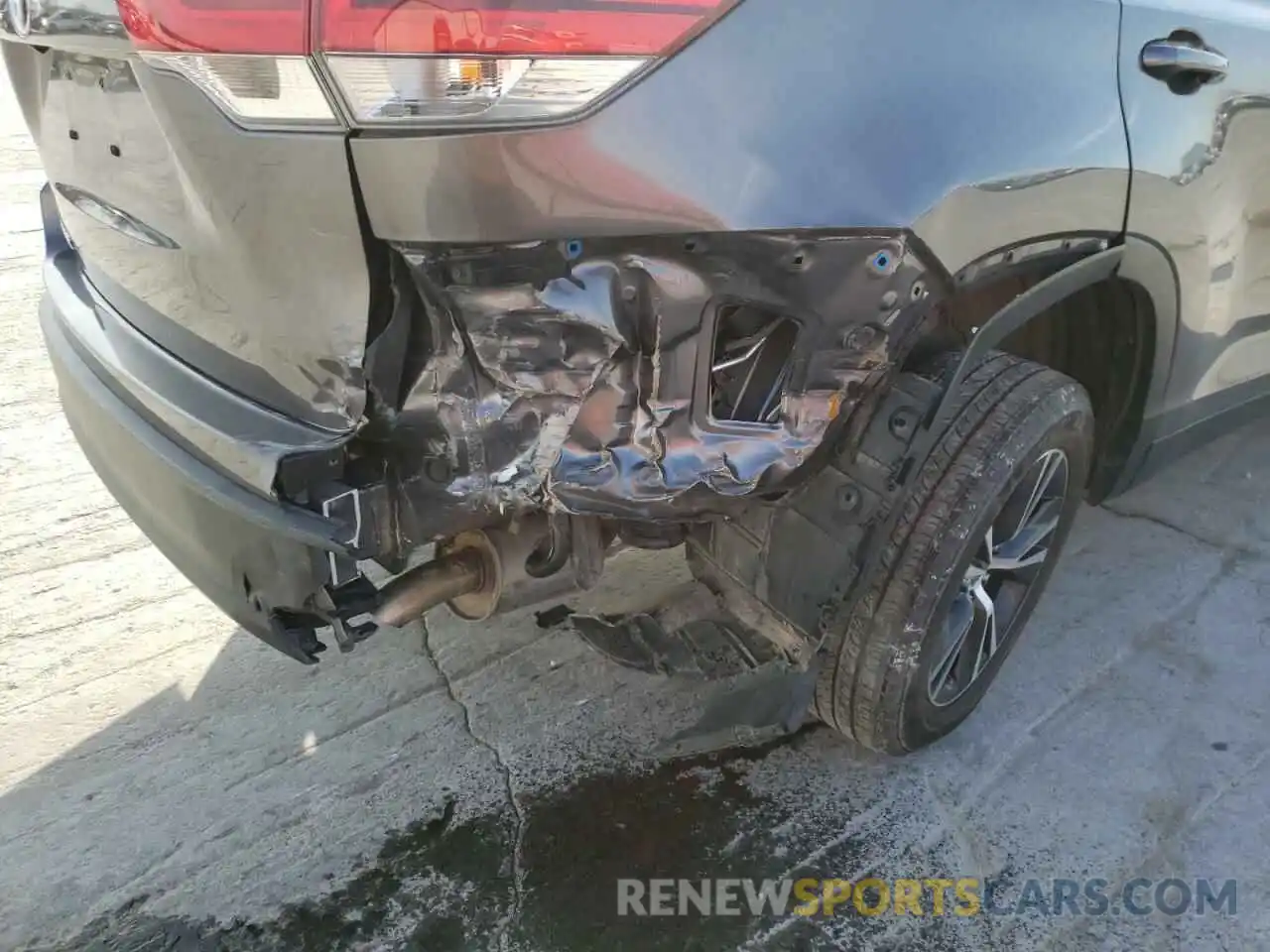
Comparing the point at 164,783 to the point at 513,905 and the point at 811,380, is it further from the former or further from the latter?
the point at 811,380

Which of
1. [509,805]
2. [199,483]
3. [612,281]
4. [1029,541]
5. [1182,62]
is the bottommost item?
[509,805]

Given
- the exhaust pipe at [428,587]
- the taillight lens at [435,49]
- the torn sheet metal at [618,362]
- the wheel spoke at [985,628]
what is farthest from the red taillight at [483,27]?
the wheel spoke at [985,628]

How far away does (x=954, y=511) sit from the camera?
7.00 ft

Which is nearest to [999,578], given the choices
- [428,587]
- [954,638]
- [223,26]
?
[954,638]

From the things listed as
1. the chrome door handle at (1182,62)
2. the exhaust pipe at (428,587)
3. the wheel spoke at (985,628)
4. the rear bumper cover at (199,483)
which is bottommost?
the wheel spoke at (985,628)

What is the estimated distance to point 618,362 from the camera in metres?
1.66

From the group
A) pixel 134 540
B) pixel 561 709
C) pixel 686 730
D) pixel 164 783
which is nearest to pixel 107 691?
pixel 164 783

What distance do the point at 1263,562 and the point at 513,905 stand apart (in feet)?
8.53

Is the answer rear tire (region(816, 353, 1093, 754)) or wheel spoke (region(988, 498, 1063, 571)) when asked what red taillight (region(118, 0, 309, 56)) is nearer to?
rear tire (region(816, 353, 1093, 754))

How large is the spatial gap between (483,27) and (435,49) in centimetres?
7

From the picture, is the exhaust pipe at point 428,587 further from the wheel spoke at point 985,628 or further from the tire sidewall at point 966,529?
the wheel spoke at point 985,628

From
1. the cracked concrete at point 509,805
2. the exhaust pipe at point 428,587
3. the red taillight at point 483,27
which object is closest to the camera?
the red taillight at point 483,27

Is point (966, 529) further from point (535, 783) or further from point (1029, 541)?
point (535, 783)

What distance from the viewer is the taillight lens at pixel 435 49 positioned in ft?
4.71
